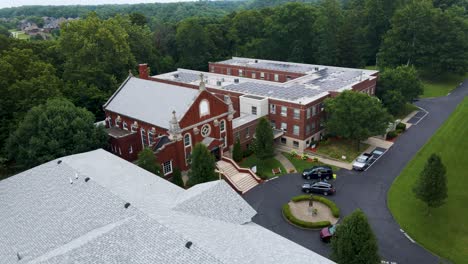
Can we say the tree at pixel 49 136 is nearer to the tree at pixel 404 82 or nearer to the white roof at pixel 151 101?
the white roof at pixel 151 101

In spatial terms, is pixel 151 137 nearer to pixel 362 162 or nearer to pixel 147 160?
pixel 147 160


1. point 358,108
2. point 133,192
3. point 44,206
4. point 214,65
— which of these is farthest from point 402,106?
point 44,206

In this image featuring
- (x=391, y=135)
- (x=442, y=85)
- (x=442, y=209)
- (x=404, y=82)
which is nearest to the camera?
(x=442, y=209)

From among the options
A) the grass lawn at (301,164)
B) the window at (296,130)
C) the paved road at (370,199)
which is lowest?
the grass lawn at (301,164)

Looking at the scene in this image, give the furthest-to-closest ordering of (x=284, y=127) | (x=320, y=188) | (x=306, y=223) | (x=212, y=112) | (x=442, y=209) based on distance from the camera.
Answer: (x=284, y=127) → (x=212, y=112) → (x=320, y=188) → (x=442, y=209) → (x=306, y=223)

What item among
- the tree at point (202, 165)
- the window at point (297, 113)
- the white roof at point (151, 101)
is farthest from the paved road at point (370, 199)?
the white roof at point (151, 101)

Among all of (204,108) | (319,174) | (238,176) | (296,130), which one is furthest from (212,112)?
(319,174)
